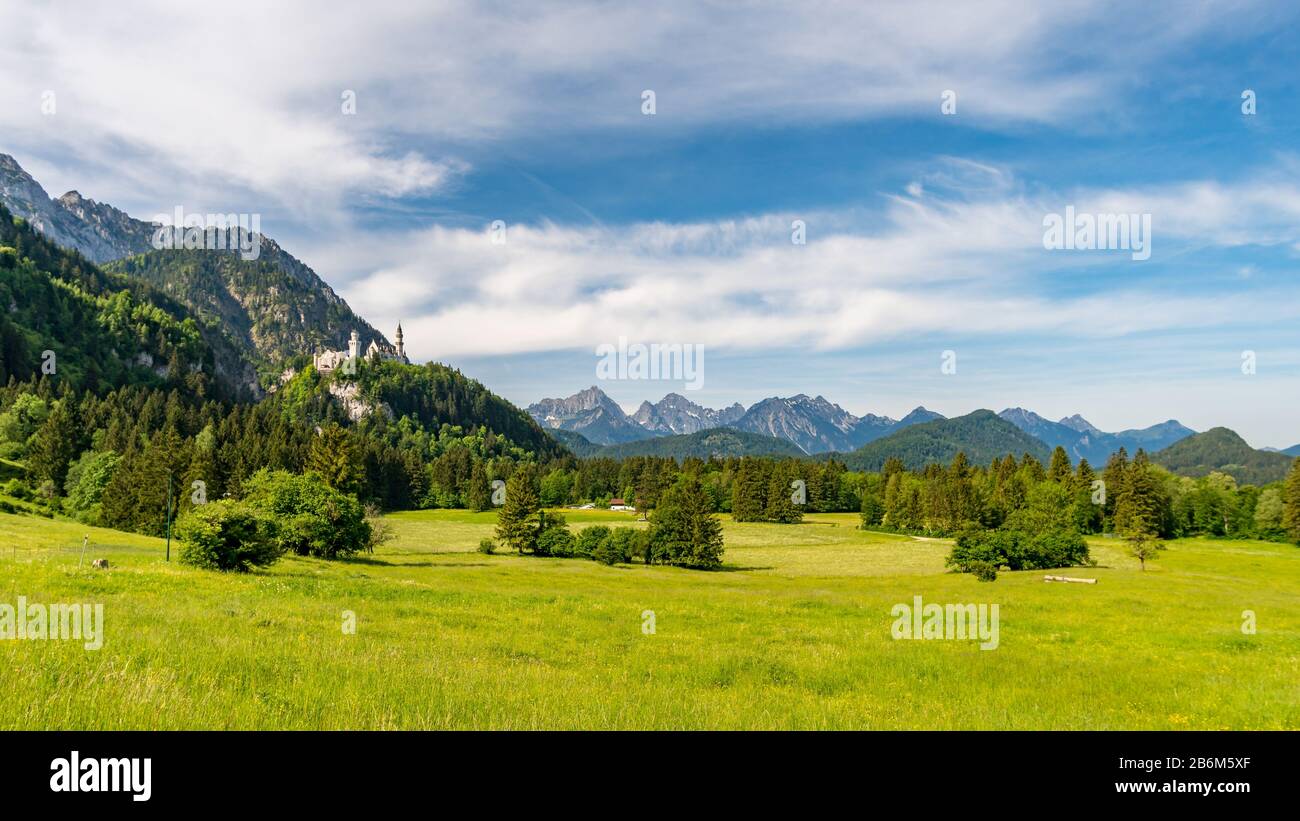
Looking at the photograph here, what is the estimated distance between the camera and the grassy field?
34.1ft

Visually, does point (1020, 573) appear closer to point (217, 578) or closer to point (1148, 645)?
point (1148, 645)

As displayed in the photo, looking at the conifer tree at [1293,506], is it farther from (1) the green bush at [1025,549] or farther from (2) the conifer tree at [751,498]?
(2) the conifer tree at [751,498]

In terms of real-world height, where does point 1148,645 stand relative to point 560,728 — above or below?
below

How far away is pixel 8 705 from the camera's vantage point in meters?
8.16

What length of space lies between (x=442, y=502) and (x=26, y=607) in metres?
185

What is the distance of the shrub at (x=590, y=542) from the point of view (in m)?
85.5

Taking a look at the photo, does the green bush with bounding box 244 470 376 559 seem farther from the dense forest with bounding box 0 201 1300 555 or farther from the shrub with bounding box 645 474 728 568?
the shrub with bounding box 645 474 728 568

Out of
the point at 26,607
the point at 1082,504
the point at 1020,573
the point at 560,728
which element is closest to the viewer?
the point at 560,728

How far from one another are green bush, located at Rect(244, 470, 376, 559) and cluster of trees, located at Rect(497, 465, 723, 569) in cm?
2541

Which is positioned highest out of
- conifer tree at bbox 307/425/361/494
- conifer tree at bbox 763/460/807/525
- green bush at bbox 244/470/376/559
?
conifer tree at bbox 307/425/361/494

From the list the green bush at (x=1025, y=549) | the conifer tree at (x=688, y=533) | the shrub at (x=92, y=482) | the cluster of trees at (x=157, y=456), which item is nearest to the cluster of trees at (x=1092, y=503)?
the green bush at (x=1025, y=549)

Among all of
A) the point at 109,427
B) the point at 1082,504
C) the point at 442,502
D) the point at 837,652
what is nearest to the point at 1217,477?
the point at 1082,504

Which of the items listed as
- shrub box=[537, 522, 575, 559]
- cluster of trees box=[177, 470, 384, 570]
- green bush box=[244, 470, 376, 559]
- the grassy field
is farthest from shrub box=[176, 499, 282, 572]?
shrub box=[537, 522, 575, 559]
